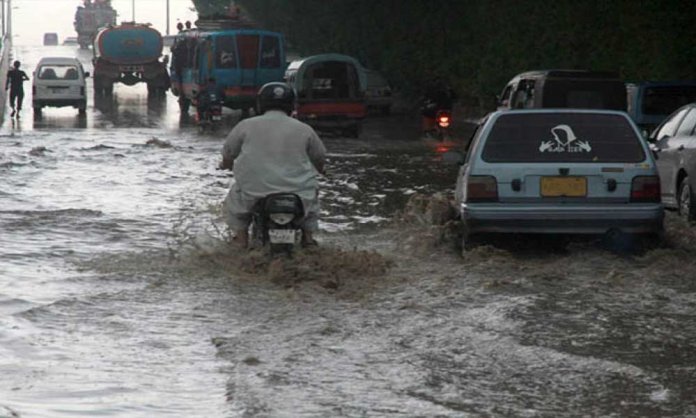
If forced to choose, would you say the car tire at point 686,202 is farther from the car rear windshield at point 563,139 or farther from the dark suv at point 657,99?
the dark suv at point 657,99

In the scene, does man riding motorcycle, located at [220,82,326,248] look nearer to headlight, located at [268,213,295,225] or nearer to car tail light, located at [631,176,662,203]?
headlight, located at [268,213,295,225]

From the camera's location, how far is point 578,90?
25.5 m

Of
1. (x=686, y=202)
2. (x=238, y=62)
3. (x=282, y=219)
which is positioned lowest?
(x=238, y=62)

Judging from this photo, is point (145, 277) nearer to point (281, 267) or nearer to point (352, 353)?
point (281, 267)

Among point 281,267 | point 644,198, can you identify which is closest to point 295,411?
point 281,267

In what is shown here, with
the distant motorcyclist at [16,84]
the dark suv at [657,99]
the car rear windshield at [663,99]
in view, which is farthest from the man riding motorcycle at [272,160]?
the distant motorcyclist at [16,84]

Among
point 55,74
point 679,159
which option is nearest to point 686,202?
point 679,159

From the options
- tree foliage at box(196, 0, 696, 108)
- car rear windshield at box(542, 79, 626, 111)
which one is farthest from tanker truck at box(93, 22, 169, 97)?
car rear windshield at box(542, 79, 626, 111)

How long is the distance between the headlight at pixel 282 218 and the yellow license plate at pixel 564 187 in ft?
8.30

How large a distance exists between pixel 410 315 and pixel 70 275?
3.47m

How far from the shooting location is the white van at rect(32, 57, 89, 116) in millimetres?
48906

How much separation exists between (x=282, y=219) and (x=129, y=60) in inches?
2127

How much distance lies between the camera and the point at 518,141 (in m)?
13.9

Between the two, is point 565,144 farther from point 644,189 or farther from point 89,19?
point 89,19
